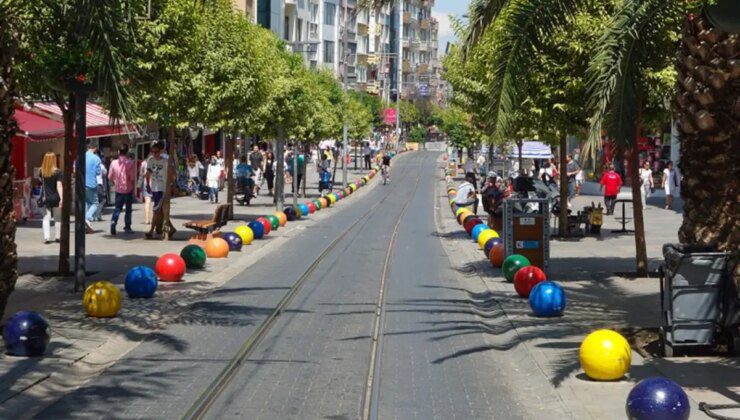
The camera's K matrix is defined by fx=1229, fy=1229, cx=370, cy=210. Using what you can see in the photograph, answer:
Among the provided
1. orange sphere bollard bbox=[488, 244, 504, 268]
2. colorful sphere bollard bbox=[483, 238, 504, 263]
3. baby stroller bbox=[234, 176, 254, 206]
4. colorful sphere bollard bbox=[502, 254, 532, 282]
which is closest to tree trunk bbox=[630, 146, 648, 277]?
colorful sphere bollard bbox=[502, 254, 532, 282]

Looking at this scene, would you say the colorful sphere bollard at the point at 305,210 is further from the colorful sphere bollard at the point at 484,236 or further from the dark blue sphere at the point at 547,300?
the dark blue sphere at the point at 547,300

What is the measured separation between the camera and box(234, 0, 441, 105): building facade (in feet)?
267

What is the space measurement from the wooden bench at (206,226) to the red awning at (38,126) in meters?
4.77

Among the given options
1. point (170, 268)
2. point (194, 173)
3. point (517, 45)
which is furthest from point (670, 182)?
point (517, 45)

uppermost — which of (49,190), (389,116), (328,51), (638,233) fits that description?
(328,51)

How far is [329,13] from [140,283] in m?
89.5

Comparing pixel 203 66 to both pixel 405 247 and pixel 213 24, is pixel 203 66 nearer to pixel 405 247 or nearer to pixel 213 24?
pixel 213 24

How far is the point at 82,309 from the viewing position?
15711mm

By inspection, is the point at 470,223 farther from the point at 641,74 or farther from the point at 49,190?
the point at 641,74

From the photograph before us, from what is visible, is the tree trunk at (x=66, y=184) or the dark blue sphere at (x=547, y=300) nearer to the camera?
the dark blue sphere at (x=547, y=300)

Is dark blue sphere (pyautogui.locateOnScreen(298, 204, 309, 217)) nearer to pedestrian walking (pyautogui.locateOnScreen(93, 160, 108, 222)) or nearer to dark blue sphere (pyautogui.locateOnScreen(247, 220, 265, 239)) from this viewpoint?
pedestrian walking (pyautogui.locateOnScreen(93, 160, 108, 222))

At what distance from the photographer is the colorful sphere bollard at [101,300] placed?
48.8ft

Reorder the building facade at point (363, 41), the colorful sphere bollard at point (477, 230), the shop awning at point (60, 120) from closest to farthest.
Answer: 1. the colorful sphere bollard at point (477, 230)
2. the shop awning at point (60, 120)
3. the building facade at point (363, 41)

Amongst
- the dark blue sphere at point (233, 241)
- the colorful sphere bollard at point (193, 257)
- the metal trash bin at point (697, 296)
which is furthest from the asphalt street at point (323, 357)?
the dark blue sphere at point (233, 241)
